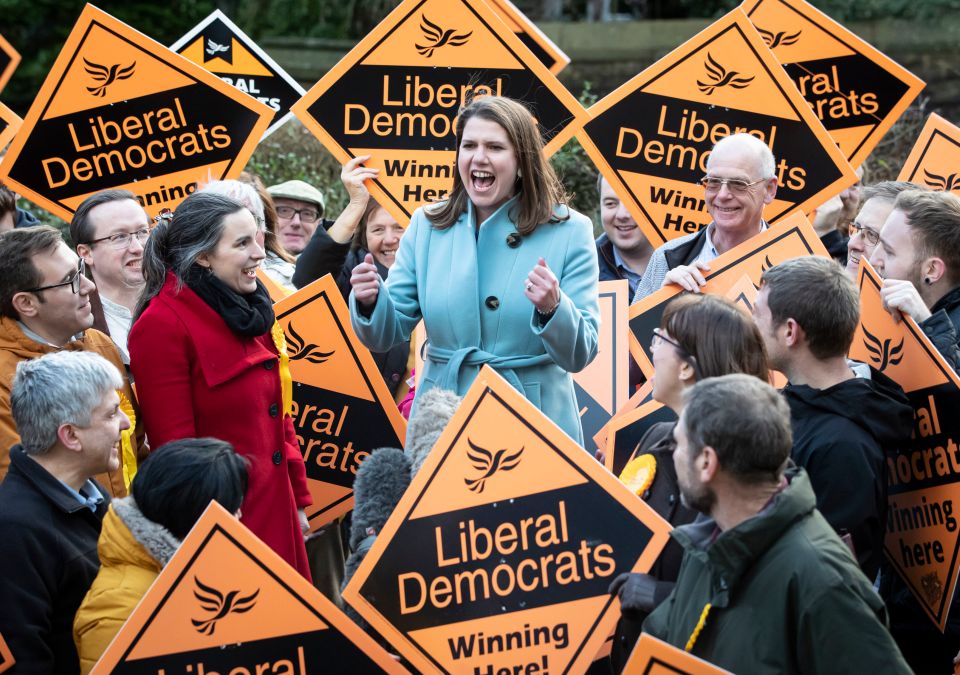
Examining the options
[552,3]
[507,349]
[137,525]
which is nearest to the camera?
[137,525]

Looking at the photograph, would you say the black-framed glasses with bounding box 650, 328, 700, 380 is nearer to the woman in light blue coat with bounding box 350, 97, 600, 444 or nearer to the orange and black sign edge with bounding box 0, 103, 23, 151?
the woman in light blue coat with bounding box 350, 97, 600, 444

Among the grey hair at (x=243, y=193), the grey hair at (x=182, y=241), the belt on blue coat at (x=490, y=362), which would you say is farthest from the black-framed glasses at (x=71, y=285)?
the belt on blue coat at (x=490, y=362)

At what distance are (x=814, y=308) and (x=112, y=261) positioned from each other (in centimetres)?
285

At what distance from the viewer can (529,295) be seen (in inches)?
166

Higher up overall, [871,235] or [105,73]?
[105,73]

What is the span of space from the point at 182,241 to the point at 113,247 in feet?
2.58

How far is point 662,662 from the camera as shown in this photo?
3.04 meters

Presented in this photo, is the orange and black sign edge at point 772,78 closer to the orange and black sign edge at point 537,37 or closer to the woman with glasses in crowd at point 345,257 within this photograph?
the orange and black sign edge at point 537,37

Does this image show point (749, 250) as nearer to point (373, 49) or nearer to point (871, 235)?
point (871, 235)

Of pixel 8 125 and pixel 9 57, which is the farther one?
pixel 9 57

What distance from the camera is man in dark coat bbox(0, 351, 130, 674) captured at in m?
3.81

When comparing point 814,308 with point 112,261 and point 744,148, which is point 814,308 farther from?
point 112,261

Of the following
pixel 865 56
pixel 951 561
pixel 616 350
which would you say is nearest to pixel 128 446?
pixel 616 350

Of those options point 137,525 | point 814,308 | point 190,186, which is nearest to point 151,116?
point 190,186
